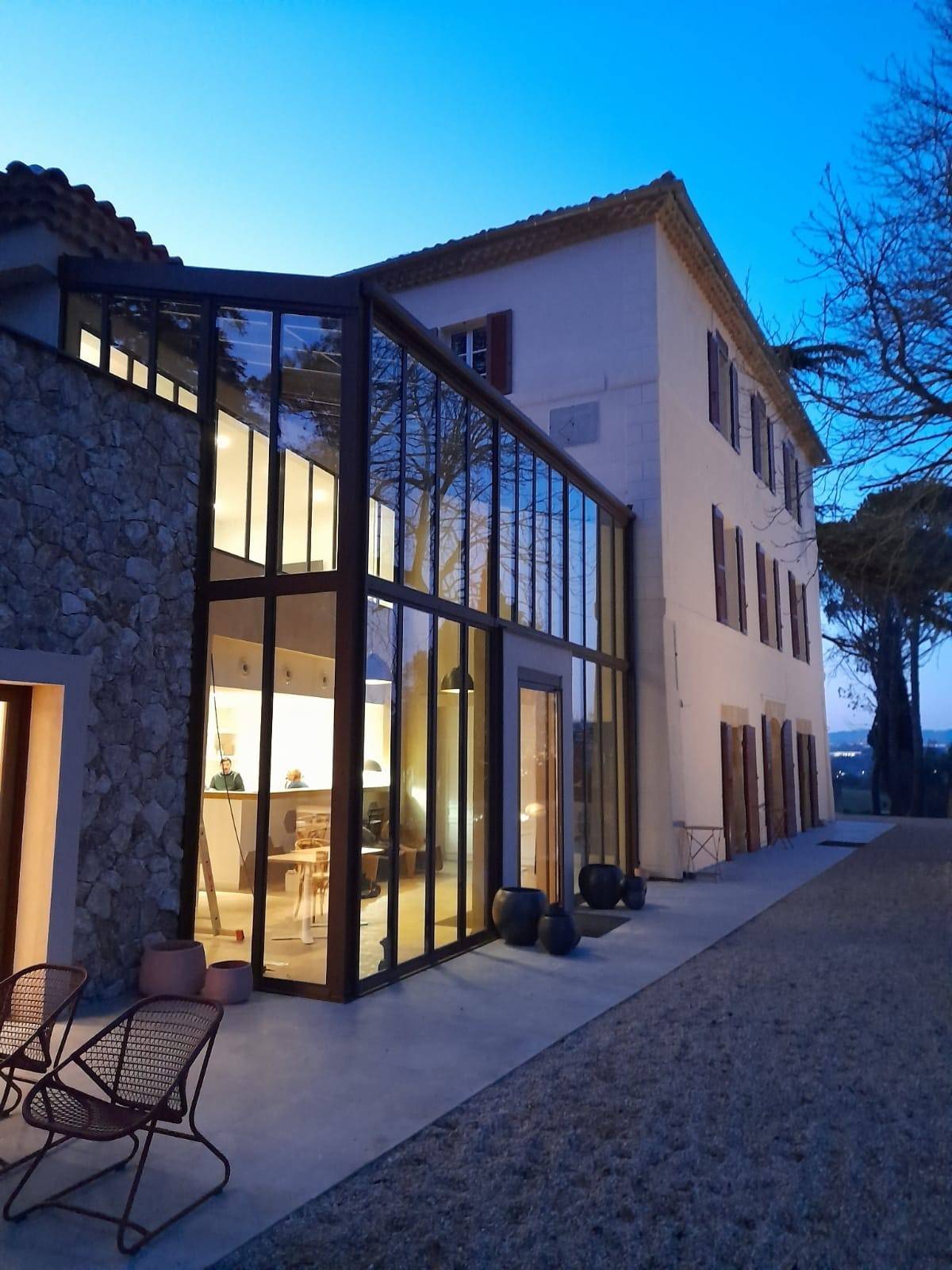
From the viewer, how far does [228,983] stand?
5.72 m

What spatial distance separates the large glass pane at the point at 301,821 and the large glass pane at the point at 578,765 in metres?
4.21

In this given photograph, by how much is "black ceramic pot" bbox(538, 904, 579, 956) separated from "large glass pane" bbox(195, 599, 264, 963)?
229 cm

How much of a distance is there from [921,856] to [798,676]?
5.81 metres

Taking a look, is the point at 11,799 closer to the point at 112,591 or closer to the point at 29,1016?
the point at 112,591

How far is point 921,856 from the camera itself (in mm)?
14508

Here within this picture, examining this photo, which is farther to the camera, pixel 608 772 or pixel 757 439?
pixel 757 439

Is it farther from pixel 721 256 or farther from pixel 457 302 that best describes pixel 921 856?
pixel 457 302

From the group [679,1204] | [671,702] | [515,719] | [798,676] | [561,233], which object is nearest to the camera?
[679,1204]

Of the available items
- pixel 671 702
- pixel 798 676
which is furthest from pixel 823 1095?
pixel 798 676

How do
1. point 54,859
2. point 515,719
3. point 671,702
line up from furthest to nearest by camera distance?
point 671,702 → point 515,719 → point 54,859

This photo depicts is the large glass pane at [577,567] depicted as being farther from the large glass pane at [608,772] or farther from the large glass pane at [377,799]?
the large glass pane at [377,799]

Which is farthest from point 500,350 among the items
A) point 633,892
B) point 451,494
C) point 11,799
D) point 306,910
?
point 11,799

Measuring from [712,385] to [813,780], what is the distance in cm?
976

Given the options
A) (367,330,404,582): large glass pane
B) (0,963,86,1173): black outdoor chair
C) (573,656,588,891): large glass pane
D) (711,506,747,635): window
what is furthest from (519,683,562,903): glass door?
(711,506,747,635): window
